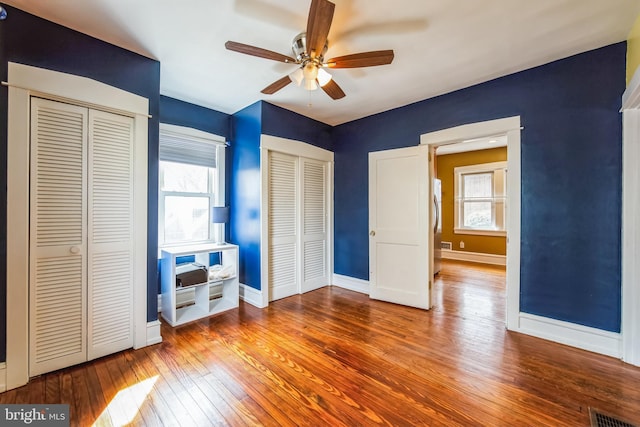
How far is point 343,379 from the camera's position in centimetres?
187

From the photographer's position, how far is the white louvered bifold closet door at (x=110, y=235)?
2.05 metres

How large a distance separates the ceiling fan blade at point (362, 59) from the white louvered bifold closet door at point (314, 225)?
6.22 feet

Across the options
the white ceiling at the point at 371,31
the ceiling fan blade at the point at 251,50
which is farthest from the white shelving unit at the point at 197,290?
the ceiling fan blade at the point at 251,50

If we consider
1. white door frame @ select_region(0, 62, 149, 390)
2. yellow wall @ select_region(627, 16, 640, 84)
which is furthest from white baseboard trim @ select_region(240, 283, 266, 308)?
yellow wall @ select_region(627, 16, 640, 84)

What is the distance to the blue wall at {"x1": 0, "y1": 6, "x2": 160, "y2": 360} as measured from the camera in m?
1.71

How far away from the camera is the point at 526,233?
8.42 ft

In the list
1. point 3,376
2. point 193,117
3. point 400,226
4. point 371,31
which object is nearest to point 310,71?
point 371,31

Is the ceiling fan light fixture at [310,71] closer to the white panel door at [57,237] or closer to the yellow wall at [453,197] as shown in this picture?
the white panel door at [57,237]

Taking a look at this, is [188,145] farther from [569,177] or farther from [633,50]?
A: [633,50]

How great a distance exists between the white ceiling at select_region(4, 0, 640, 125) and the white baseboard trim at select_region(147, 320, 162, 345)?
241 cm

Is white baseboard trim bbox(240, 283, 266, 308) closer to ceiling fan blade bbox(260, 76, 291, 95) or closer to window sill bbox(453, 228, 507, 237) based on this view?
ceiling fan blade bbox(260, 76, 291, 95)

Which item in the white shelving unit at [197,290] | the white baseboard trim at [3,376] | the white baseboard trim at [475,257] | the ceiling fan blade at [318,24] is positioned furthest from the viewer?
the white baseboard trim at [475,257]

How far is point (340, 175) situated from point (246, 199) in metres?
1.55

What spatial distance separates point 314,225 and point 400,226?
4.24 ft
